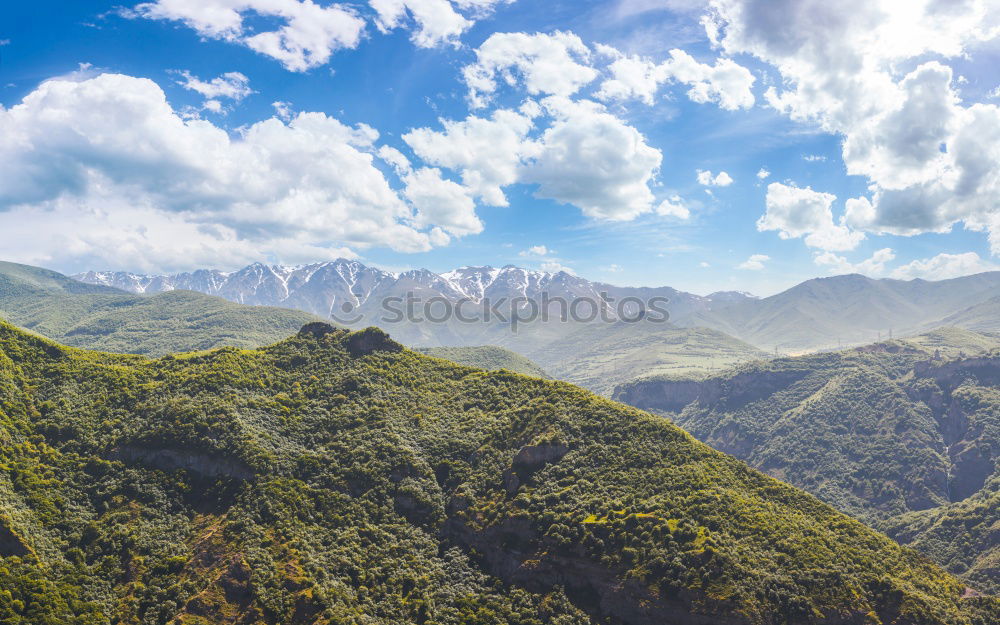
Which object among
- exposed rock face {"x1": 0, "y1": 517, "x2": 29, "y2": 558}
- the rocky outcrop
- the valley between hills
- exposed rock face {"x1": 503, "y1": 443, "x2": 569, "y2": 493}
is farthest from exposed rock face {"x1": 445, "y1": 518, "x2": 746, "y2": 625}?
exposed rock face {"x1": 0, "y1": 517, "x2": 29, "y2": 558}

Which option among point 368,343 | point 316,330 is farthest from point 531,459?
point 316,330

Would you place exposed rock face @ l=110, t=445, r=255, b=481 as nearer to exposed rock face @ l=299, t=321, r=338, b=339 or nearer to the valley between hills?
the valley between hills

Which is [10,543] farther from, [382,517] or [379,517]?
[382,517]

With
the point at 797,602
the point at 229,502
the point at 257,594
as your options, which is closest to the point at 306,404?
the point at 229,502

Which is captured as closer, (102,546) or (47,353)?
(102,546)

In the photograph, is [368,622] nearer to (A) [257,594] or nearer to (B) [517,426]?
(A) [257,594]

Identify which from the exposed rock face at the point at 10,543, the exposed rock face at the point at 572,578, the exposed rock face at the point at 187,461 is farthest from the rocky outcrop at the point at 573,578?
the exposed rock face at the point at 10,543

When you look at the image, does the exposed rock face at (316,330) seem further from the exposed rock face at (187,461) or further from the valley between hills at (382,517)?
the exposed rock face at (187,461)
